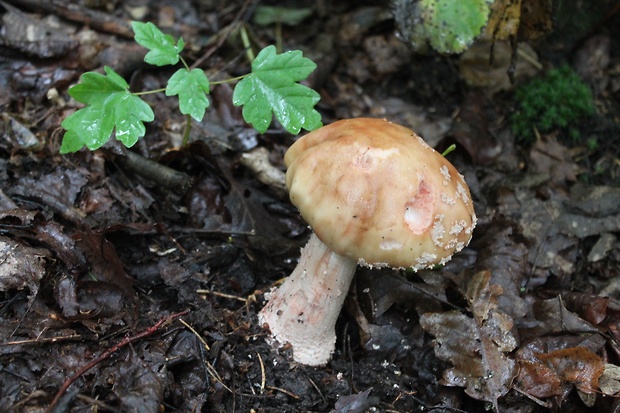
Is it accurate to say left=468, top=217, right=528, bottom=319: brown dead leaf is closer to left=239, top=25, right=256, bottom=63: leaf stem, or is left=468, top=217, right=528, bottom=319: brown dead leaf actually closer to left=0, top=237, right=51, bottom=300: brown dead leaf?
left=239, top=25, right=256, bottom=63: leaf stem

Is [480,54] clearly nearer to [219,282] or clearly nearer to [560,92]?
[560,92]

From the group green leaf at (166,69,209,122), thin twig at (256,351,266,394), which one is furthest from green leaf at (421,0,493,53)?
thin twig at (256,351,266,394)

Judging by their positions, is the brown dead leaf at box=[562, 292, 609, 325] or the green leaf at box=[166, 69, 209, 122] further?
the brown dead leaf at box=[562, 292, 609, 325]

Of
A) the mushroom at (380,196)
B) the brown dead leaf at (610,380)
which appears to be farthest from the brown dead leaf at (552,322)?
the mushroom at (380,196)

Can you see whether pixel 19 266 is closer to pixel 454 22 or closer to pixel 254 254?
pixel 254 254

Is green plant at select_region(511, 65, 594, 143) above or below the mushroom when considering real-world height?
below

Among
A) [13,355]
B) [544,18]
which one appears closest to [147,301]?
[13,355]

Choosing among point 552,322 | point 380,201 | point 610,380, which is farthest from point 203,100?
point 610,380
